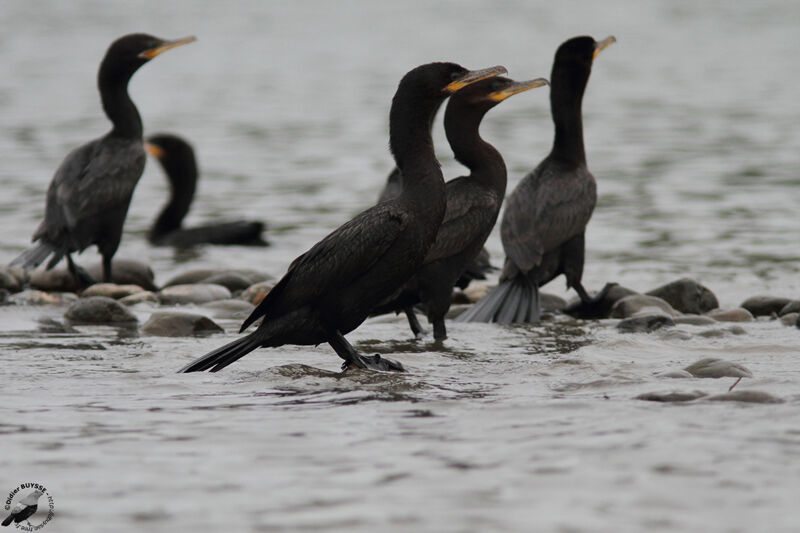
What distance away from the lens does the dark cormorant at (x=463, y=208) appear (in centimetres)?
660

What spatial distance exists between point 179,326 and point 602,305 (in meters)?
2.81

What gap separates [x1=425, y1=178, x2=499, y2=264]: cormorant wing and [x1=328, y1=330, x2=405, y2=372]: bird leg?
3.93 feet

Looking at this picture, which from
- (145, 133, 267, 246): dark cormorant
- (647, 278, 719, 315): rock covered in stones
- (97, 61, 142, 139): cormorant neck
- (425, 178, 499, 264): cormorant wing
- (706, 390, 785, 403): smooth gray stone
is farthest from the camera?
(145, 133, 267, 246): dark cormorant

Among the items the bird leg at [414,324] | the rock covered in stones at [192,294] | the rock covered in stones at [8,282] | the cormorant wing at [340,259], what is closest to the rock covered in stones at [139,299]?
the rock covered in stones at [192,294]

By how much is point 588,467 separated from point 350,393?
157 centimetres

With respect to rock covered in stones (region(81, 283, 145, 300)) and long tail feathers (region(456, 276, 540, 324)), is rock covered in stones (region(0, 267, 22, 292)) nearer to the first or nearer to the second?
rock covered in stones (region(81, 283, 145, 300))

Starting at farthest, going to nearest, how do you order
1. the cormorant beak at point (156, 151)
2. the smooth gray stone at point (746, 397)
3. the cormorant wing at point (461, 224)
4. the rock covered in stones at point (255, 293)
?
the cormorant beak at point (156, 151) → the rock covered in stones at point (255, 293) → the cormorant wing at point (461, 224) → the smooth gray stone at point (746, 397)

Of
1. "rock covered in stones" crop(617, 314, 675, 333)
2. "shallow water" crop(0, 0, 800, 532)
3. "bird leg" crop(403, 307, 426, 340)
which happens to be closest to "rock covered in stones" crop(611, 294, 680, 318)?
"shallow water" crop(0, 0, 800, 532)

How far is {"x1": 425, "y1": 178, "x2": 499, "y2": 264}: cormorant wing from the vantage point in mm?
6566

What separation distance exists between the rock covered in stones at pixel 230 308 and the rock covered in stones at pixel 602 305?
2.14 meters

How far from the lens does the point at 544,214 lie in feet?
25.3

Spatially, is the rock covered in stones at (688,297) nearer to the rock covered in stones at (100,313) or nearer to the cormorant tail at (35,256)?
the rock covered in stones at (100,313)

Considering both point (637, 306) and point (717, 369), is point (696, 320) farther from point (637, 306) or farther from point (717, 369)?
point (717, 369)

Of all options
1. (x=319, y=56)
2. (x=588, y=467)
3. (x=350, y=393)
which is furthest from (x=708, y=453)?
(x=319, y=56)
